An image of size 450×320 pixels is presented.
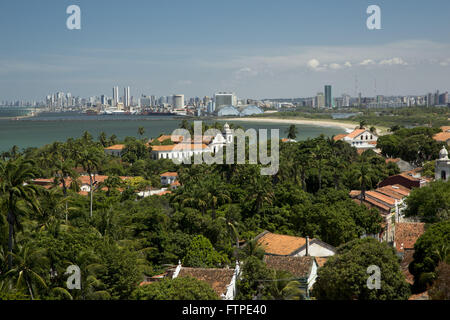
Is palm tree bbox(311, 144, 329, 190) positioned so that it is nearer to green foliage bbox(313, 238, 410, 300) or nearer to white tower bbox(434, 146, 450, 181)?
white tower bbox(434, 146, 450, 181)

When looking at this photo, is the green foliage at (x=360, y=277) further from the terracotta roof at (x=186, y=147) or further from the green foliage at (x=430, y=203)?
the terracotta roof at (x=186, y=147)

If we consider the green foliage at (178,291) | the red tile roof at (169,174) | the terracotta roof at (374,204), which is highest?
the green foliage at (178,291)

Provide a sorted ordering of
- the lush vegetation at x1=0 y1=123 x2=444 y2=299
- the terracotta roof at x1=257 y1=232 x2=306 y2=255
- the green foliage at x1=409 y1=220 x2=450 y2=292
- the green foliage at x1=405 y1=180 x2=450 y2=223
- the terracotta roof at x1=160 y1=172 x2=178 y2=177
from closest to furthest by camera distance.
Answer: the lush vegetation at x1=0 y1=123 x2=444 y2=299
the green foliage at x1=409 y1=220 x2=450 y2=292
the terracotta roof at x1=257 y1=232 x2=306 y2=255
the green foliage at x1=405 y1=180 x2=450 y2=223
the terracotta roof at x1=160 y1=172 x2=178 y2=177

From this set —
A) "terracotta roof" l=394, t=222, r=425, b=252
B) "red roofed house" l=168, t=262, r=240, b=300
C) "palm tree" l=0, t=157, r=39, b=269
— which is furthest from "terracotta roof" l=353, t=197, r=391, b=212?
"palm tree" l=0, t=157, r=39, b=269

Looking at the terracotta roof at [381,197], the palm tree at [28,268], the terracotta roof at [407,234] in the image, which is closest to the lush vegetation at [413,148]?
the terracotta roof at [381,197]

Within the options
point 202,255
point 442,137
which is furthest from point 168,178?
point 442,137

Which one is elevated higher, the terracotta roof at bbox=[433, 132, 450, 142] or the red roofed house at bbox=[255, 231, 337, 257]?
the terracotta roof at bbox=[433, 132, 450, 142]
